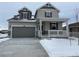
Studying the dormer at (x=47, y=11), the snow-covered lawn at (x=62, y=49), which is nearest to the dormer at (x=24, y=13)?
the dormer at (x=47, y=11)

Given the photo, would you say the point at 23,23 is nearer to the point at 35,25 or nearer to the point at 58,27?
the point at 35,25

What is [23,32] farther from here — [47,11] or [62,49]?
[62,49]

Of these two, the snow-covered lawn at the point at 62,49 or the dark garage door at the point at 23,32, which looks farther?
the dark garage door at the point at 23,32

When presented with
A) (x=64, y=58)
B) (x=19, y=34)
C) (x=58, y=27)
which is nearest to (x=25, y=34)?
(x=19, y=34)

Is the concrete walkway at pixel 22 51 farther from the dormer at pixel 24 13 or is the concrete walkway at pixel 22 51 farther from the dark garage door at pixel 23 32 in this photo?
the dormer at pixel 24 13

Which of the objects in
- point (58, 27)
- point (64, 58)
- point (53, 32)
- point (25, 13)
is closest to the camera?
point (64, 58)

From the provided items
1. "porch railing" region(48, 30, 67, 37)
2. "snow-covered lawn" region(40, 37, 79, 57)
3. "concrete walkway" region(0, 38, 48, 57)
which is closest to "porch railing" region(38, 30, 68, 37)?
"porch railing" region(48, 30, 67, 37)

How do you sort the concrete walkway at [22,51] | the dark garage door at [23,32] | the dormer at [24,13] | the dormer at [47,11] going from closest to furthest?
the concrete walkway at [22,51]
the dark garage door at [23,32]
the dormer at [47,11]
the dormer at [24,13]

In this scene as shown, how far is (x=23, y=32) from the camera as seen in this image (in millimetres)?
30156

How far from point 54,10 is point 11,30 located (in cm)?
872

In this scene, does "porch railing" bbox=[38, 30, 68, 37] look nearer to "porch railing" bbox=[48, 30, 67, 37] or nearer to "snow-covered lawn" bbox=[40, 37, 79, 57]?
"porch railing" bbox=[48, 30, 67, 37]

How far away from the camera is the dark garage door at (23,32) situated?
1177 inches

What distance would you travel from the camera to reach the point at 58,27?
28156mm

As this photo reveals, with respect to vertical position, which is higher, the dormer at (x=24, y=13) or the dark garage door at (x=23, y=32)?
the dormer at (x=24, y=13)
